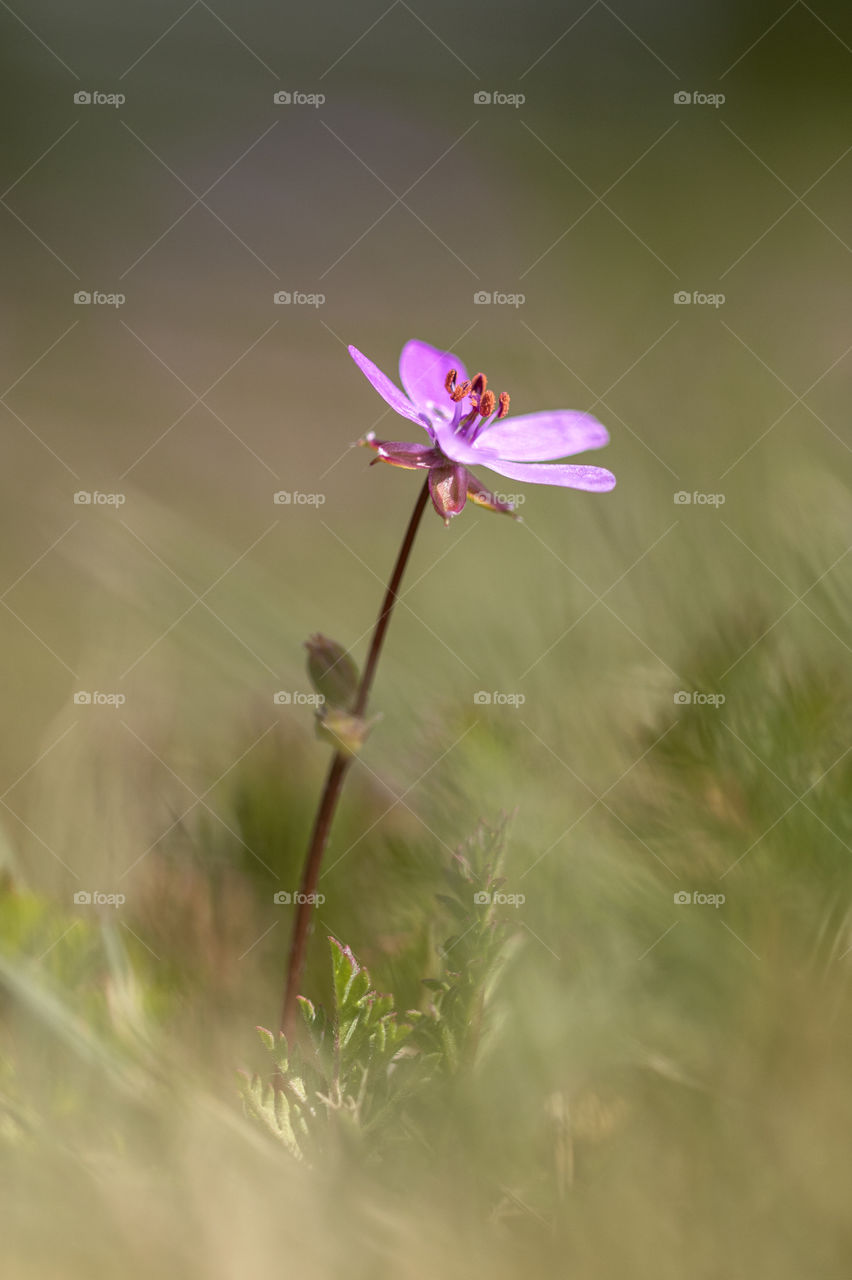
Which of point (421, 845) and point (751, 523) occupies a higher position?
point (751, 523)

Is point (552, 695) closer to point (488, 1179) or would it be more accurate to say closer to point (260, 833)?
point (260, 833)

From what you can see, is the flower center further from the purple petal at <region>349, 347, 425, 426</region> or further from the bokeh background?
the bokeh background

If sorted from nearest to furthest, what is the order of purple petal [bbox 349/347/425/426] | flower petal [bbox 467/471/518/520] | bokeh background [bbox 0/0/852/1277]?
1. bokeh background [bbox 0/0/852/1277]
2. purple petal [bbox 349/347/425/426]
3. flower petal [bbox 467/471/518/520]

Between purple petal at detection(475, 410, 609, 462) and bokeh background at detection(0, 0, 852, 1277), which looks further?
purple petal at detection(475, 410, 609, 462)

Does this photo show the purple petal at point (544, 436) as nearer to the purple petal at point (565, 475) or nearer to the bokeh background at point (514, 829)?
the purple petal at point (565, 475)

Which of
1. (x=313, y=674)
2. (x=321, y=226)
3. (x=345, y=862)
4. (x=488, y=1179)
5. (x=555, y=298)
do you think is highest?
(x=321, y=226)

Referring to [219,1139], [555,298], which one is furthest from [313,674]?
[555,298]

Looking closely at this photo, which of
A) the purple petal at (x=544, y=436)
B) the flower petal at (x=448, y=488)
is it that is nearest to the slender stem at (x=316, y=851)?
the flower petal at (x=448, y=488)

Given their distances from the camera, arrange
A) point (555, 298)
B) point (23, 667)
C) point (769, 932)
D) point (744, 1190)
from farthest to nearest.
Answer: point (555, 298), point (23, 667), point (769, 932), point (744, 1190)

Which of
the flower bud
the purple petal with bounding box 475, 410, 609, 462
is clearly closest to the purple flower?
the purple petal with bounding box 475, 410, 609, 462
